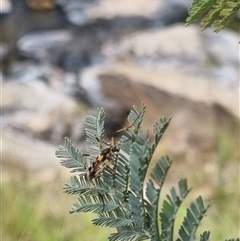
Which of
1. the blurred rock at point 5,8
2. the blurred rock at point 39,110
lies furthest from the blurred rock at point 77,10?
the blurred rock at point 39,110

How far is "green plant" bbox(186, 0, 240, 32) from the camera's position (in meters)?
0.46

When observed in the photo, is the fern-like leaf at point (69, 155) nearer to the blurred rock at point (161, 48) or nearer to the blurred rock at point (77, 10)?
the blurred rock at point (161, 48)

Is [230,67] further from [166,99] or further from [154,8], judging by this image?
[154,8]

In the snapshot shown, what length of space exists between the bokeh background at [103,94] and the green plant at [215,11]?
1.18 ft

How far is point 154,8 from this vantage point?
8.18 m

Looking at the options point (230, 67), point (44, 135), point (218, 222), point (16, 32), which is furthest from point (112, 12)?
point (218, 222)

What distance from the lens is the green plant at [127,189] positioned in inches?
19.4

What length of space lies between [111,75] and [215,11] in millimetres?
4828

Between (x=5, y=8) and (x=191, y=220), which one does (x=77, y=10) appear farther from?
(x=191, y=220)

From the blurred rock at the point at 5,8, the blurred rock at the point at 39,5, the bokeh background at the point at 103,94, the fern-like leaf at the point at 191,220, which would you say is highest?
the blurred rock at the point at 39,5

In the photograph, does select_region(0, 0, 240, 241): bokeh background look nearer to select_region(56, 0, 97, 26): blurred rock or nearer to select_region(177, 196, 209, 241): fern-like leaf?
select_region(56, 0, 97, 26): blurred rock

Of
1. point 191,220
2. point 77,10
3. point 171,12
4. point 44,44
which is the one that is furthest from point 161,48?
point 191,220

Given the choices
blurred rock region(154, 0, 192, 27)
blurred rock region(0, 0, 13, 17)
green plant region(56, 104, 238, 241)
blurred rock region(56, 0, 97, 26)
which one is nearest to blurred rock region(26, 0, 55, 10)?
blurred rock region(56, 0, 97, 26)

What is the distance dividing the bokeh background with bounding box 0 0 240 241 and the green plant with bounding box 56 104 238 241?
0.29m
